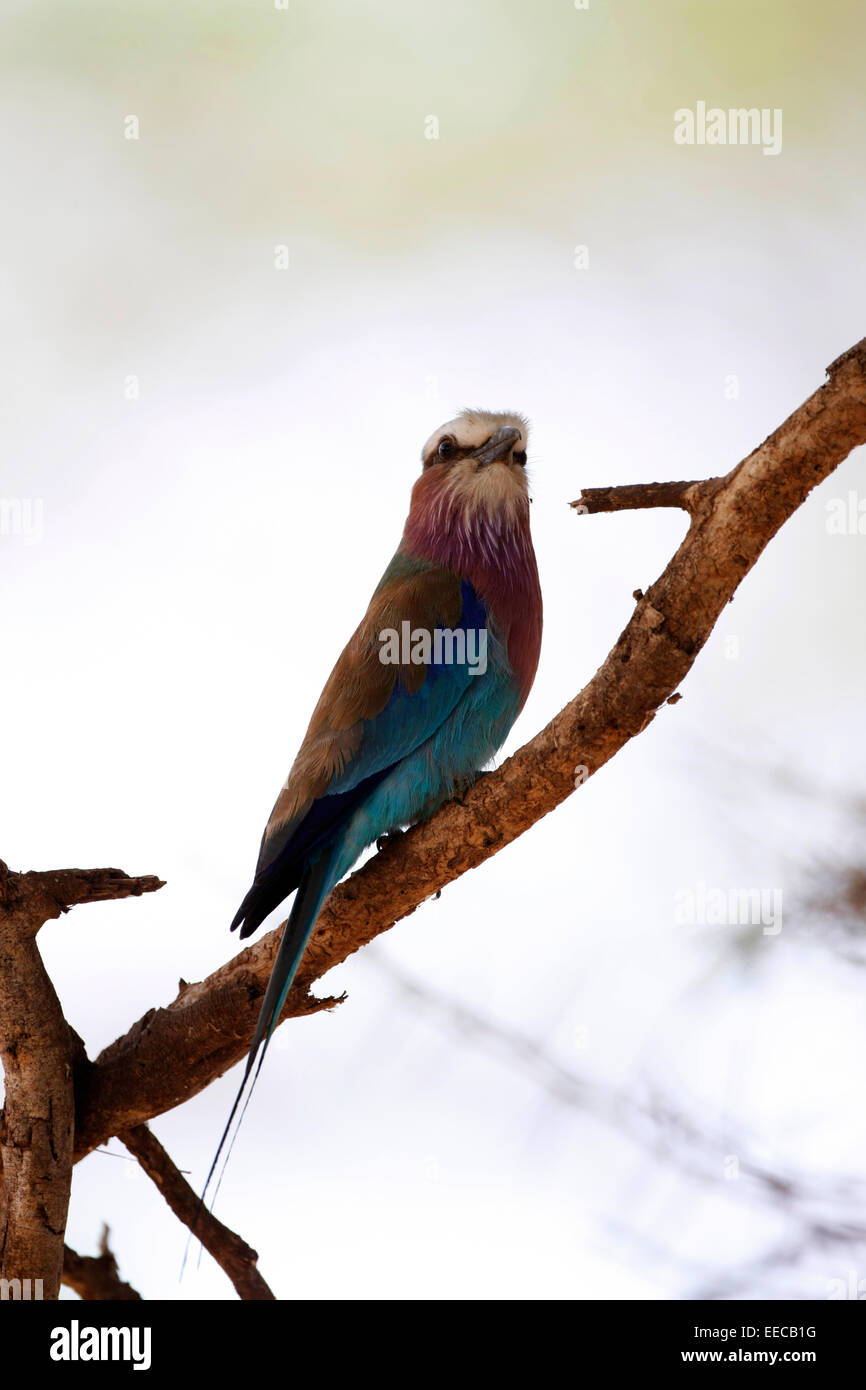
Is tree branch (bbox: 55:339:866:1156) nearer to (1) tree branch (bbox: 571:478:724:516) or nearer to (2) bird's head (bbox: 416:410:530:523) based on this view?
(1) tree branch (bbox: 571:478:724:516)

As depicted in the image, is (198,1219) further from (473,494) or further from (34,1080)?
(473,494)

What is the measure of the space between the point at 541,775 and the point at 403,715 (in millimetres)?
469

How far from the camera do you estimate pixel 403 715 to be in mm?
2773

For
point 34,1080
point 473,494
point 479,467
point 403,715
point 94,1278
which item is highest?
point 479,467

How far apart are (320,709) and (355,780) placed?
234 millimetres

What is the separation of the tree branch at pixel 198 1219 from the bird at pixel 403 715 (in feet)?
1.75

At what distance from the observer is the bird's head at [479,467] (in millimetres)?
3131

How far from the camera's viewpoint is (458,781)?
275 centimetres

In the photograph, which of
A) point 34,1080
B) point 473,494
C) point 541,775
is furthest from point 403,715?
point 34,1080

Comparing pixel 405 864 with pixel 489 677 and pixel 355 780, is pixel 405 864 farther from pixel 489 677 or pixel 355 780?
pixel 489 677

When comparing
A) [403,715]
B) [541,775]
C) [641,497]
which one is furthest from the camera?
[403,715]

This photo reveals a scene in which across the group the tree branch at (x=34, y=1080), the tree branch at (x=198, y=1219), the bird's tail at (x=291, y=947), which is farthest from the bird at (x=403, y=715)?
the tree branch at (x=198, y=1219)

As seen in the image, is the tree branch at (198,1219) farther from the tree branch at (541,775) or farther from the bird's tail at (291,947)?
the bird's tail at (291,947)
